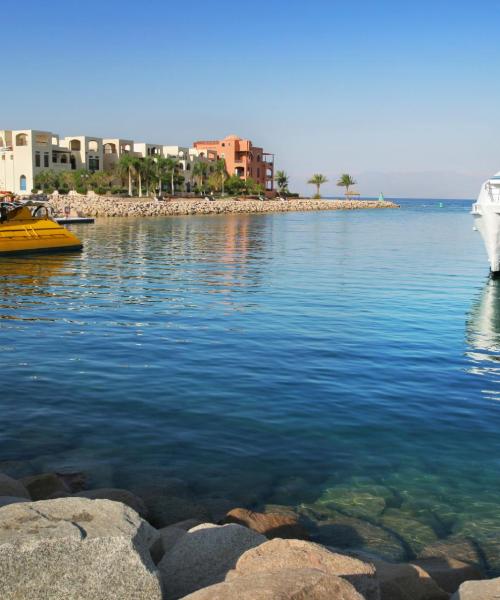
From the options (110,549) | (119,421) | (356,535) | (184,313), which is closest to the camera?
(110,549)

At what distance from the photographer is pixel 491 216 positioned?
2611 cm

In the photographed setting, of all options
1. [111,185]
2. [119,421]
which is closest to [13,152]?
[111,185]

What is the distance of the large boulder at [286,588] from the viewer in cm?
350

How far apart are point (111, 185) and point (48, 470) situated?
10165cm

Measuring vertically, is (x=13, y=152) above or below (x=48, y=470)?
above

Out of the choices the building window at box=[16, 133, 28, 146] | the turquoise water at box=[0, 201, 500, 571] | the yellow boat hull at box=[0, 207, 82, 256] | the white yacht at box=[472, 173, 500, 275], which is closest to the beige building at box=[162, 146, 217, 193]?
the building window at box=[16, 133, 28, 146]

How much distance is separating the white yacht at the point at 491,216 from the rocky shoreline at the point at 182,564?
863 inches

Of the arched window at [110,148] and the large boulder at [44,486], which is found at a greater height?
the arched window at [110,148]

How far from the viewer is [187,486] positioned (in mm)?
7359

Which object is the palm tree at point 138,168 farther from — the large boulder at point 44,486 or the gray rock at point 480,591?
the gray rock at point 480,591

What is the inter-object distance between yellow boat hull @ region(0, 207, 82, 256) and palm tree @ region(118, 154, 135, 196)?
71412mm

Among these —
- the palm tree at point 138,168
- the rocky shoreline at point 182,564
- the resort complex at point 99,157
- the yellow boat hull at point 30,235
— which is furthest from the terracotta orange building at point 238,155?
the rocky shoreline at point 182,564

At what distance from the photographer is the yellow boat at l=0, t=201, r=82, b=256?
30.9m

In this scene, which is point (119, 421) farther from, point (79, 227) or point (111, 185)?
point (111, 185)
